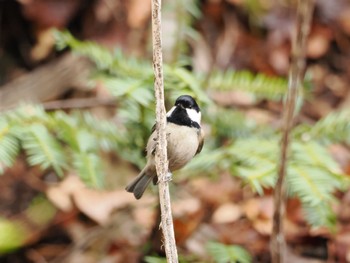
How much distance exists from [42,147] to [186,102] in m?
0.71

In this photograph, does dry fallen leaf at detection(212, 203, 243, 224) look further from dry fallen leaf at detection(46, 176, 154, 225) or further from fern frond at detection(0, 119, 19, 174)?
fern frond at detection(0, 119, 19, 174)

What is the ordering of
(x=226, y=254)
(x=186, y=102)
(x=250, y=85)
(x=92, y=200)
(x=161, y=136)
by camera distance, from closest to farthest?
(x=161, y=136), (x=186, y=102), (x=226, y=254), (x=250, y=85), (x=92, y=200)

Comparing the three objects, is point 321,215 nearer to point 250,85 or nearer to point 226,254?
point 226,254

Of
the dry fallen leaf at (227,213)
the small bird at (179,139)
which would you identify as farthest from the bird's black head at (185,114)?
the dry fallen leaf at (227,213)

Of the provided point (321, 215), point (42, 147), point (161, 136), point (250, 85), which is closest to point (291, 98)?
point (161, 136)

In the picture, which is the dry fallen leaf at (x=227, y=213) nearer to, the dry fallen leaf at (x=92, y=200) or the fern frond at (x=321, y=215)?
the dry fallen leaf at (x=92, y=200)

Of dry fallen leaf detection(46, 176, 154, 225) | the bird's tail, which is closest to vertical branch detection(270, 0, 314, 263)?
the bird's tail

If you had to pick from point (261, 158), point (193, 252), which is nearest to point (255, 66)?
point (193, 252)

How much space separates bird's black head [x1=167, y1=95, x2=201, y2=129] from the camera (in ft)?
8.50

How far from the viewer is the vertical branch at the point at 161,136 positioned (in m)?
1.97

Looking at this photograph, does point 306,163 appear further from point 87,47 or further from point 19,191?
point 19,191

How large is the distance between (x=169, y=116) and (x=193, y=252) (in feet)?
3.92

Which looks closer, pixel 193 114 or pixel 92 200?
pixel 193 114

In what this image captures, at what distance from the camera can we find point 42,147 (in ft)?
9.11
